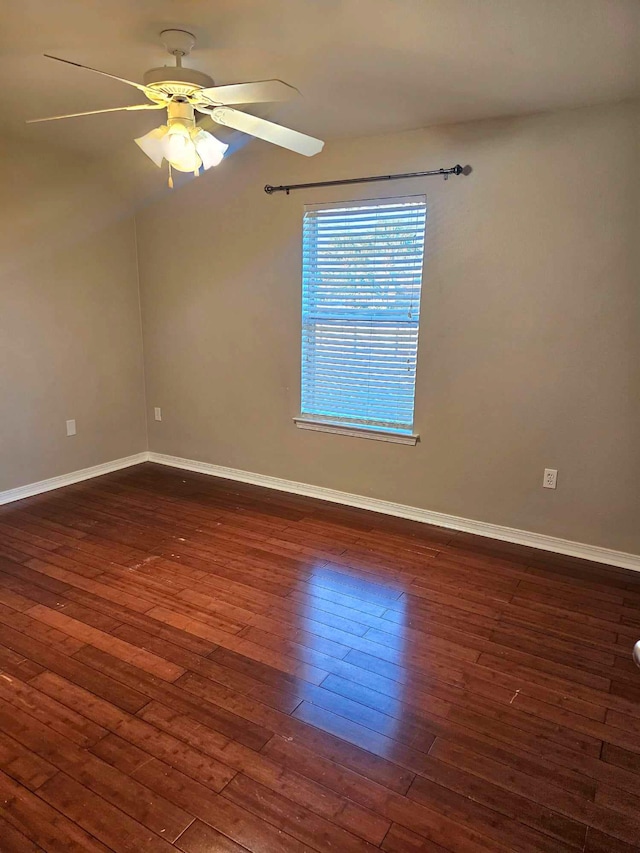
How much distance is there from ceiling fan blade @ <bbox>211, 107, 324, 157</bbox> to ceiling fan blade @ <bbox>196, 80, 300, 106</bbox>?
0.11 m

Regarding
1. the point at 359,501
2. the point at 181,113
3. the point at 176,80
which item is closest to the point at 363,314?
the point at 359,501

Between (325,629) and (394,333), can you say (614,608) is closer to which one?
(325,629)

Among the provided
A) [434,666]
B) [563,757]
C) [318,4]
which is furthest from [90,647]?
[318,4]

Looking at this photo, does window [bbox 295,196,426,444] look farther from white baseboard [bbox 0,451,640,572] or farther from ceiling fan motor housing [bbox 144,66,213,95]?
ceiling fan motor housing [bbox 144,66,213,95]

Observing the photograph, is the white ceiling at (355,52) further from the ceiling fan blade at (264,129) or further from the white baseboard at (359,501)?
the white baseboard at (359,501)

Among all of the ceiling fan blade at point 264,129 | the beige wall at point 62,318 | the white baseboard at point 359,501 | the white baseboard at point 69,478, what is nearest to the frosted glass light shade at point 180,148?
the ceiling fan blade at point 264,129

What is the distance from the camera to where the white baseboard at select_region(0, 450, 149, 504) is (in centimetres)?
364

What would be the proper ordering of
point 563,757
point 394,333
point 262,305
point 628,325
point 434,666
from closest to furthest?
point 563,757 → point 434,666 → point 628,325 → point 394,333 → point 262,305

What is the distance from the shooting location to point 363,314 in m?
3.40

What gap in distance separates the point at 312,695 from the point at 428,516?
174 centimetres

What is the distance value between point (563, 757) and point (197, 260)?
3714 millimetres

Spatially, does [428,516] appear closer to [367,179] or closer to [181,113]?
[367,179]

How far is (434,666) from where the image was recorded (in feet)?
6.70

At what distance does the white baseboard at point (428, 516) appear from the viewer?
2.91 meters
